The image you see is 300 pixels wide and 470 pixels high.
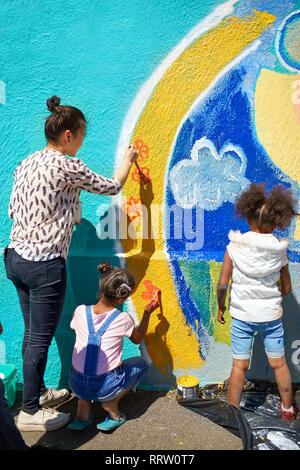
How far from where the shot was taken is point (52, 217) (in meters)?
2.54

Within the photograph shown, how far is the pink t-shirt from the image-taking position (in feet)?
8.56

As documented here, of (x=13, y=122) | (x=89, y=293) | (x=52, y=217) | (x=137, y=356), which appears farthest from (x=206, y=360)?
(x=13, y=122)

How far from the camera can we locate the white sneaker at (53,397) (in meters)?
2.87

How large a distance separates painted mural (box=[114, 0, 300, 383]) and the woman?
1.81 ft

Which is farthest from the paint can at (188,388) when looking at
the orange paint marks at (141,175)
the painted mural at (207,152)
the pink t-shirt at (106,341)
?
the orange paint marks at (141,175)

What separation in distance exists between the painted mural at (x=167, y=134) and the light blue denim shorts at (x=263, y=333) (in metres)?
0.36

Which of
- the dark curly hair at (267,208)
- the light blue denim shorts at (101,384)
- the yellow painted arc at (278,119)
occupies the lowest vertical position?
the light blue denim shorts at (101,384)

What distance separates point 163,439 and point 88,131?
81.0 inches

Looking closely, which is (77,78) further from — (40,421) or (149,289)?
(40,421)

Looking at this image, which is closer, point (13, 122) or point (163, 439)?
point (163, 439)

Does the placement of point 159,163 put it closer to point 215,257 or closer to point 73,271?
point 215,257

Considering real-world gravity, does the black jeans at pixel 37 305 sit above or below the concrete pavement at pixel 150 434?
above

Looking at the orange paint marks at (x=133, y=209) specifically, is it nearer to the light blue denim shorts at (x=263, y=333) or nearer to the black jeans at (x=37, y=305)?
the black jeans at (x=37, y=305)

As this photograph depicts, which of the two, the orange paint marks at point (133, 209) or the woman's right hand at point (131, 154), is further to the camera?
the orange paint marks at point (133, 209)
